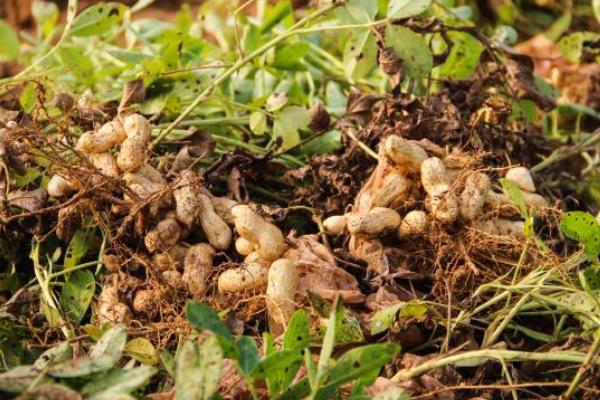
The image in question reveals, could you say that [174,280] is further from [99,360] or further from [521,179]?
[521,179]

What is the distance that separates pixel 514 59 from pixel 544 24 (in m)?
1.09

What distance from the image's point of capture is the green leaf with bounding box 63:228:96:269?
1.07 meters

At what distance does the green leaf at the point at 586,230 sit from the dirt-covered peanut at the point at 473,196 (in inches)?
4.1

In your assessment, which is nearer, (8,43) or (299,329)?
(299,329)

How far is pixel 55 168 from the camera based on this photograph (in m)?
1.02

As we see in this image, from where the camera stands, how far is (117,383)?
2.49 feet

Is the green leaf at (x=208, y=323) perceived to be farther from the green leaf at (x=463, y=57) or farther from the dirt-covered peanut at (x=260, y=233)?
the green leaf at (x=463, y=57)

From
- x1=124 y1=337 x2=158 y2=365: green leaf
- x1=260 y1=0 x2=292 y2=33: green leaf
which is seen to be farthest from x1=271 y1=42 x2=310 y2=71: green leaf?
x1=124 y1=337 x2=158 y2=365: green leaf

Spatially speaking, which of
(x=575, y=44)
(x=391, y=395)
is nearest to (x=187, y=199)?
(x=391, y=395)


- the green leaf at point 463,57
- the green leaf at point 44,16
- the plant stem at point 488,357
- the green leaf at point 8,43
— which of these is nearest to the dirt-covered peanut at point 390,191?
the plant stem at point 488,357

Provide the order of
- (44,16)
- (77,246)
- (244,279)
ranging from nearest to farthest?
(244,279) → (77,246) → (44,16)

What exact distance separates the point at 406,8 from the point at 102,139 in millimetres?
453

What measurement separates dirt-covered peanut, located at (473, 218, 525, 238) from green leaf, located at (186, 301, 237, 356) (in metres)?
0.37

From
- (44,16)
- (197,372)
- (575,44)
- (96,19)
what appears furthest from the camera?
(44,16)
